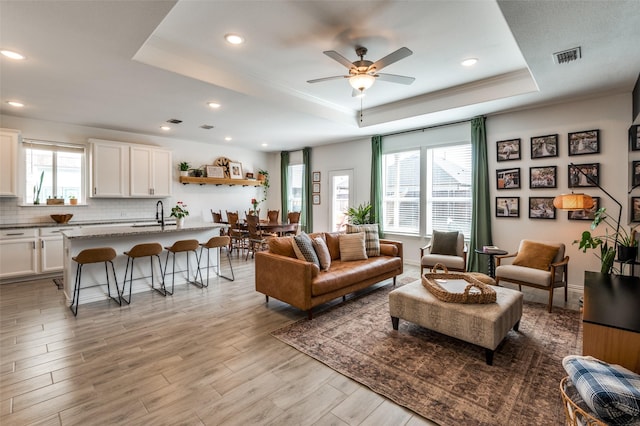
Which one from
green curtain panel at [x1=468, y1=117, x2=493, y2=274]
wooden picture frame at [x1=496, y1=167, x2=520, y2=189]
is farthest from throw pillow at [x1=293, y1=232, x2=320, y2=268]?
wooden picture frame at [x1=496, y1=167, x2=520, y2=189]

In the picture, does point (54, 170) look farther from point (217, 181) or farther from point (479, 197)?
point (479, 197)

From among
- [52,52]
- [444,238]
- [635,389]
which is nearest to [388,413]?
[635,389]

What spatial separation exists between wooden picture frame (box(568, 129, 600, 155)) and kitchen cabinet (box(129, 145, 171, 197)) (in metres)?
7.71

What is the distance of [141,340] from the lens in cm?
302

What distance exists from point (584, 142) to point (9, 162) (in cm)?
914

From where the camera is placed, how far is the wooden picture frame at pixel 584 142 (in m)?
4.28

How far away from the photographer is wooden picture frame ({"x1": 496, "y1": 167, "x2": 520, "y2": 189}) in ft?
16.4

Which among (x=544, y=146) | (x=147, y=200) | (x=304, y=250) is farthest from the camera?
(x=147, y=200)

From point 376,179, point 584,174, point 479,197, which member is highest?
point 376,179

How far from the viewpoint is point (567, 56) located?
9.96ft

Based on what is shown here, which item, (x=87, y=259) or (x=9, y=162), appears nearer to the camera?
(x=87, y=259)

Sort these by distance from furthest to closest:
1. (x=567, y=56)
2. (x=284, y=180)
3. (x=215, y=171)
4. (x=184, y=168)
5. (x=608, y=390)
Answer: (x=284, y=180)
(x=215, y=171)
(x=184, y=168)
(x=567, y=56)
(x=608, y=390)

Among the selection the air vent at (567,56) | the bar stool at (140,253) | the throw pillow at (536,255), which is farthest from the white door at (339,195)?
the air vent at (567,56)

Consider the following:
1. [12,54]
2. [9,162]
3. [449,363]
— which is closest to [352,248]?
[449,363]
